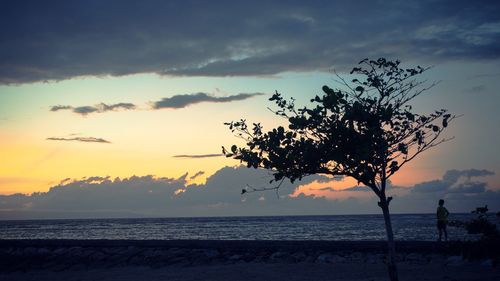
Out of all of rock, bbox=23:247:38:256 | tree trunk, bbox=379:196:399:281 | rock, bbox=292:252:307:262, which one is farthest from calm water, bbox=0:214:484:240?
tree trunk, bbox=379:196:399:281

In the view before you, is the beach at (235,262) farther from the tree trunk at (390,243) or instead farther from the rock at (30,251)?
the tree trunk at (390,243)

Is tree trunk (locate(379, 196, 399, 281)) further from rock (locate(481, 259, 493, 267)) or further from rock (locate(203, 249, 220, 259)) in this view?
rock (locate(203, 249, 220, 259))

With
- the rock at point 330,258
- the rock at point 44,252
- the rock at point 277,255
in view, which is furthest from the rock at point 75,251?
the rock at point 330,258

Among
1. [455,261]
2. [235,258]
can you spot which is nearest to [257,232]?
[235,258]

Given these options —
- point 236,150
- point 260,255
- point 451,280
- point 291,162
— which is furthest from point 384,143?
point 260,255

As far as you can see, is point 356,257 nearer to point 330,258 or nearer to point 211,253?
point 330,258

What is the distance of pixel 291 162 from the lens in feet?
44.8

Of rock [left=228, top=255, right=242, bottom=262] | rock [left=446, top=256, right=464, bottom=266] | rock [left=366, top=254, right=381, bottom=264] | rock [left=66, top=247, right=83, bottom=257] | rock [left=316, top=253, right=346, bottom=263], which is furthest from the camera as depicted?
rock [left=66, top=247, right=83, bottom=257]

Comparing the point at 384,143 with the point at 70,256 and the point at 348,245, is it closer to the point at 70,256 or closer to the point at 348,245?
the point at 348,245

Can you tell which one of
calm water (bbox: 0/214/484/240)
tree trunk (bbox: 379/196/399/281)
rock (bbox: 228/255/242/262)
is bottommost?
calm water (bbox: 0/214/484/240)

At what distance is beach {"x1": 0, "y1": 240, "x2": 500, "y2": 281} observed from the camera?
2205 centimetres

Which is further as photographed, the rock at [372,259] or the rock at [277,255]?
the rock at [277,255]

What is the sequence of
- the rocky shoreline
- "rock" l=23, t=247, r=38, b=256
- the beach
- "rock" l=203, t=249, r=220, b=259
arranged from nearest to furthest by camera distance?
the beach, the rocky shoreline, "rock" l=203, t=249, r=220, b=259, "rock" l=23, t=247, r=38, b=256

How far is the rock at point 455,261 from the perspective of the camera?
22.4 meters
